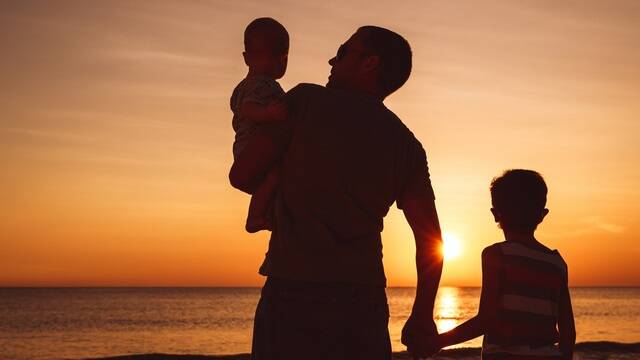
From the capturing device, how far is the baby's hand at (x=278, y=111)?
8.98ft

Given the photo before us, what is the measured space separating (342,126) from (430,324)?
760 mm

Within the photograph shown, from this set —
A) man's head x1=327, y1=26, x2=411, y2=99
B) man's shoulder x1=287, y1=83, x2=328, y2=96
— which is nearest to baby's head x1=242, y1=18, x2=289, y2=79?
Answer: man's head x1=327, y1=26, x2=411, y2=99

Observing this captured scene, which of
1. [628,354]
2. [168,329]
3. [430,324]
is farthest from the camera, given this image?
[168,329]

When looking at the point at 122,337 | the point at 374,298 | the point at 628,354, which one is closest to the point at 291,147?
the point at 374,298

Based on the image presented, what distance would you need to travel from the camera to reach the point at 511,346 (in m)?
3.75

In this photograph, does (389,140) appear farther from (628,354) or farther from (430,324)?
(628,354)

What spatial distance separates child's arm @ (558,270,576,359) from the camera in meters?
3.86

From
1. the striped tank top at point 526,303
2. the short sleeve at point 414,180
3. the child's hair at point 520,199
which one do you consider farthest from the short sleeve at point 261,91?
the striped tank top at point 526,303

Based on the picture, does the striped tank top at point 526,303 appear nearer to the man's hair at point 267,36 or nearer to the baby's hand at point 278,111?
the man's hair at point 267,36

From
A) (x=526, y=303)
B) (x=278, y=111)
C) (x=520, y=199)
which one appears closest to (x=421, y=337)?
(x=278, y=111)

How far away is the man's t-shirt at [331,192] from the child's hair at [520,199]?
1153mm

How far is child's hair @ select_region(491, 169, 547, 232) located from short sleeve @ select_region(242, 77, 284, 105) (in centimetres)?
122

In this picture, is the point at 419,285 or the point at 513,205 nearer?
the point at 419,285

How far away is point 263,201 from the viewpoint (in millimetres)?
2805
